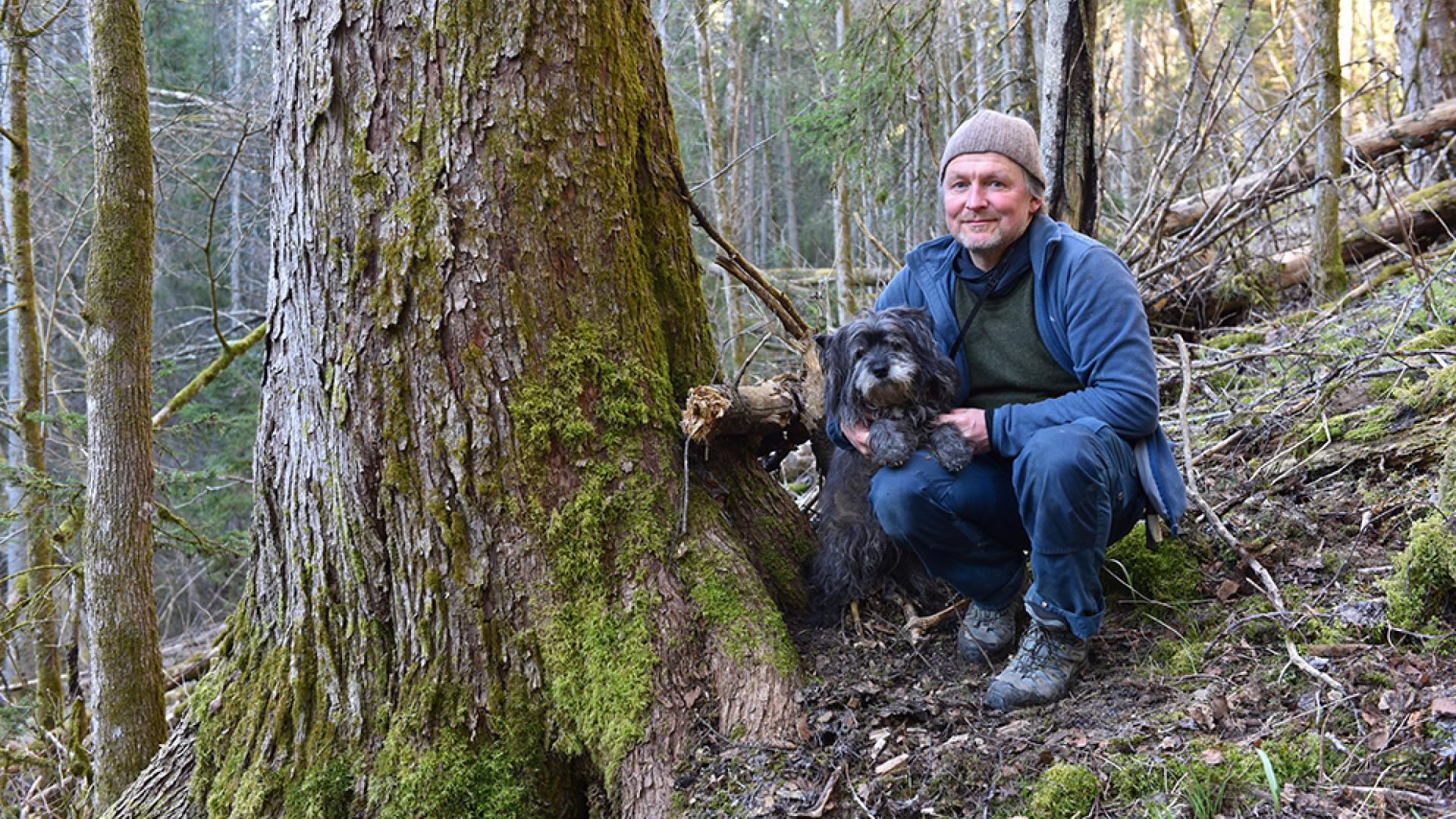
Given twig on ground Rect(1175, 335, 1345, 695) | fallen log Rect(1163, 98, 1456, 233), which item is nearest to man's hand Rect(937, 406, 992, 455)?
twig on ground Rect(1175, 335, 1345, 695)

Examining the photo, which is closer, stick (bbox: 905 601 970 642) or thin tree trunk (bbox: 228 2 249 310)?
stick (bbox: 905 601 970 642)

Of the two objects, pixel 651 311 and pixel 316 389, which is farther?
pixel 651 311

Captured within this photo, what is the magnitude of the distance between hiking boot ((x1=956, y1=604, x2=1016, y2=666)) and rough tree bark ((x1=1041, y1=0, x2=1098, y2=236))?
2.88 meters

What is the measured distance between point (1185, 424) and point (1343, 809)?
2.29m

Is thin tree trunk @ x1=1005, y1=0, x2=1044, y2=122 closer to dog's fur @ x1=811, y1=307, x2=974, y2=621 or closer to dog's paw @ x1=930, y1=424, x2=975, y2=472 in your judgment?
dog's fur @ x1=811, y1=307, x2=974, y2=621

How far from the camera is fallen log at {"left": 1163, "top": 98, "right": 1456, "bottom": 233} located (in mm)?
8094

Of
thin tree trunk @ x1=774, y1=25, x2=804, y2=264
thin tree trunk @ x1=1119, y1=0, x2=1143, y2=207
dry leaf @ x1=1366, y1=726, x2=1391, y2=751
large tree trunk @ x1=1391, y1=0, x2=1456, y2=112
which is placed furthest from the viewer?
thin tree trunk @ x1=774, y1=25, x2=804, y2=264

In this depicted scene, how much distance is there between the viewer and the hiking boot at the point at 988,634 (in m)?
3.55

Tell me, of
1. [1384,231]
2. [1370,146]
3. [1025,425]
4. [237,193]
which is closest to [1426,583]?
[1025,425]

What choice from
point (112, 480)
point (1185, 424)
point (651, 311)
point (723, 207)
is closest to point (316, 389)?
point (651, 311)

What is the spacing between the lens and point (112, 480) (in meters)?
4.99

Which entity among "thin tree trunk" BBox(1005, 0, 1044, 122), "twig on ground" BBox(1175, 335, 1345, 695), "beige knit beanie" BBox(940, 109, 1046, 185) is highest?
"thin tree trunk" BBox(1005, 0, 1044, 122)

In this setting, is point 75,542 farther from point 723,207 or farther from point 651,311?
point 723,207

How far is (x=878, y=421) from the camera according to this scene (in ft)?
11.9
